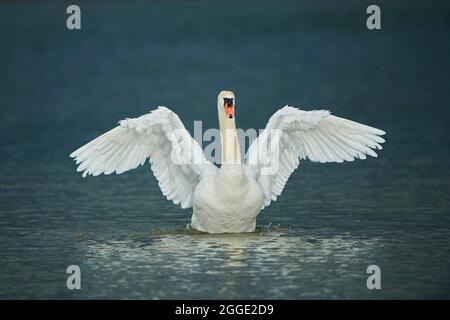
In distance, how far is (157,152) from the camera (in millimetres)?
16984

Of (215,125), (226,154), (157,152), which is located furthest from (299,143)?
(215,125)

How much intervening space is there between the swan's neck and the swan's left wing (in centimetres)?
45

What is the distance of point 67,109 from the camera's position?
102 feet

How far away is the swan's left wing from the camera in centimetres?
1641

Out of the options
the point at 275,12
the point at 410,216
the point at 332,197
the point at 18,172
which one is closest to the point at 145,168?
the point at 18,172

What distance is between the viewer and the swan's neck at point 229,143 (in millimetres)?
15750

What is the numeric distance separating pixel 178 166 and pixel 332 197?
10.8 feet

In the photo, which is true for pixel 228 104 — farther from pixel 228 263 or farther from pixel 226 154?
pixel 228 263

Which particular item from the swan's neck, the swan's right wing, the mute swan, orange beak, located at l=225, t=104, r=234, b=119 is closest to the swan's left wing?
the mute swan

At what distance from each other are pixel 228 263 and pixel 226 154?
1.81 meters

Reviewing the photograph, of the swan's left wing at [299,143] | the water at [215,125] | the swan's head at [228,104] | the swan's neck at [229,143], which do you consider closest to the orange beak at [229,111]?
the swan's head at [228,104]

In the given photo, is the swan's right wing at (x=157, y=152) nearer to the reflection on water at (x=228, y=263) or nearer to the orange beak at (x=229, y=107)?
the orange beak at (x=229, y=107)

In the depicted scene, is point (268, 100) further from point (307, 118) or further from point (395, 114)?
point (307, 118)

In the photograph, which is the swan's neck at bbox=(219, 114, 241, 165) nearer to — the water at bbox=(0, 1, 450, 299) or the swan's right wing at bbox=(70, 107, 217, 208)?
the swan's right wing at bbox=(70, 107, 217, 208)
